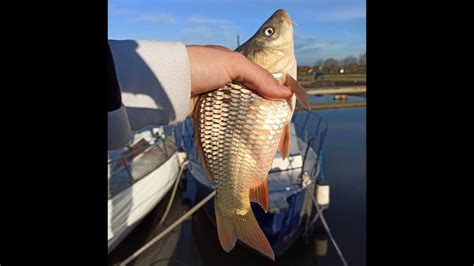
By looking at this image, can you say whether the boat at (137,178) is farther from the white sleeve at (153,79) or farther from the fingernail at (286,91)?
the fingernail at (286,91)

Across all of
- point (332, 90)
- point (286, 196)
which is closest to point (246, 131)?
point (286, 196)

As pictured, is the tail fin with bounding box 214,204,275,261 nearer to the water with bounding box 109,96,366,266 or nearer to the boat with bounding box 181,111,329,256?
the boat with bounding box 181,111,329,256

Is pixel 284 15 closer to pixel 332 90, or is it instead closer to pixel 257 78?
pixel 257 78

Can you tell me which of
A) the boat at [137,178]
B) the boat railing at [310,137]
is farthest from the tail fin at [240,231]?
the boat railing at [310,137]

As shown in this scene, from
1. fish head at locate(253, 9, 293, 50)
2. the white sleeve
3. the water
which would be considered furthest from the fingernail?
the water
